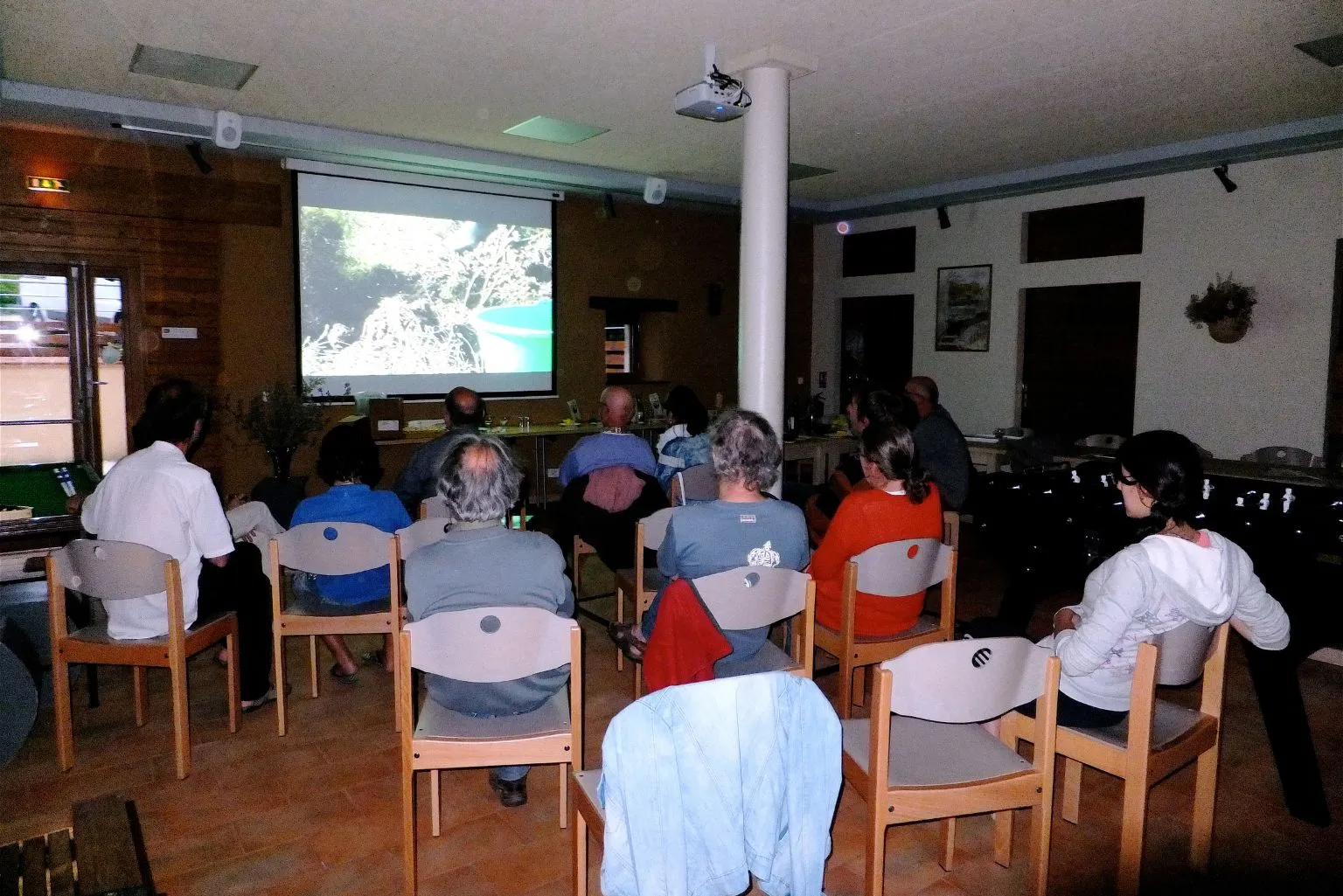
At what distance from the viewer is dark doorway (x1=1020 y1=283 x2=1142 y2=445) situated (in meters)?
7.55

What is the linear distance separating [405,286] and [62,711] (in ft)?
17.0

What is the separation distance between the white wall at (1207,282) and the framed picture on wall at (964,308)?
0.32 feet

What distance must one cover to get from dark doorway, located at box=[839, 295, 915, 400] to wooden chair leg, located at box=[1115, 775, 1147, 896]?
23.8ft

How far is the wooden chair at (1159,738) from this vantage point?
6.97 feet

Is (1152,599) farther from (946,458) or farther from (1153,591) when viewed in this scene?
(946,458)

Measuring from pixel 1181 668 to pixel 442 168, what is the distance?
21.3 ft

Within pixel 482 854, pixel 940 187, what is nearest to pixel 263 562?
pixel 482 854

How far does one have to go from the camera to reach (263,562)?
3.72 metres

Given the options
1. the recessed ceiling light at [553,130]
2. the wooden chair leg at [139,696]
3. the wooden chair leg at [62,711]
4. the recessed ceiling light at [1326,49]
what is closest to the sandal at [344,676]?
the wooden chair leg at [139,696]

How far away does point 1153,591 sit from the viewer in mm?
2193

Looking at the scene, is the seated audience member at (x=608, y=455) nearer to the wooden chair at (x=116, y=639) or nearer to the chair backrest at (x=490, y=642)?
the wooden chair at (x=116, y=639)

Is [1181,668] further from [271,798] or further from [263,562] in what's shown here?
[263,562]

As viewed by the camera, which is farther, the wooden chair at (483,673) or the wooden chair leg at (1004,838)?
the wooden chair leg at (1004,838)

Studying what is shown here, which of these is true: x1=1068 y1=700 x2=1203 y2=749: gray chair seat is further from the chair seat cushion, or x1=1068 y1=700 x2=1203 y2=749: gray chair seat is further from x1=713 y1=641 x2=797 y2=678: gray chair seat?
the chair seat cushion
